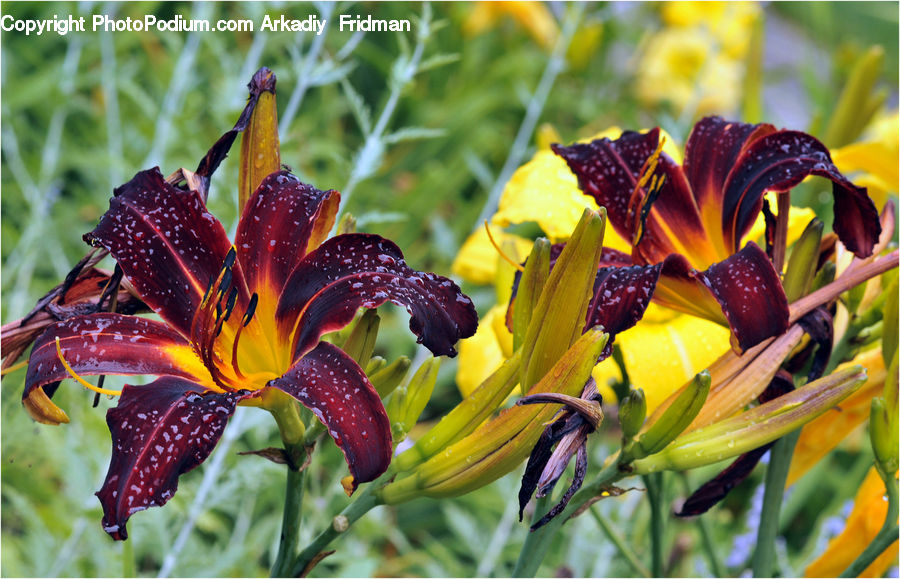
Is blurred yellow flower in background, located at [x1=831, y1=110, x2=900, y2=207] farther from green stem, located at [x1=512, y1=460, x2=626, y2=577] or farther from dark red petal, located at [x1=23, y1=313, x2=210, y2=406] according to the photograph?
dark red petal, located at [x1=23, y1=313, x2=210, y2=406]

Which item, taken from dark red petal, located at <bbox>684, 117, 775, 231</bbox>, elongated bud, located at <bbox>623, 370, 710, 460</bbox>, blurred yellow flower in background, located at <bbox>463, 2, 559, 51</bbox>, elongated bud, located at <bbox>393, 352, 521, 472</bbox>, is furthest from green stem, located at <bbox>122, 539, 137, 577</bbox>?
blurred yellow flower in background, located at <bbox>463, 2, 559, 51</bbox>

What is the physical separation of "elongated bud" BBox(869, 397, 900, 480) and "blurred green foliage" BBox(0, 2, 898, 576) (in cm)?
41

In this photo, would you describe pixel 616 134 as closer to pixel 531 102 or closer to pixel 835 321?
pixel 835 321

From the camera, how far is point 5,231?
1367 mm

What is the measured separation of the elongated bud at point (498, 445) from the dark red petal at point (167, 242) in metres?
0.15

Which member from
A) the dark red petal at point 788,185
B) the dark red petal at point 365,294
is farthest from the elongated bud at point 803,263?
the dark red petal at point 365,294

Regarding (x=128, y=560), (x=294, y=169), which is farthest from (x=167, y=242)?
(x=294, y=169)

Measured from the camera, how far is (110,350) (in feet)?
1.50

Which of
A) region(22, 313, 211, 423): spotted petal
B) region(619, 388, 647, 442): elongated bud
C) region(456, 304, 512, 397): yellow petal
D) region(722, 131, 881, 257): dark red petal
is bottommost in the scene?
region(456, 304, 512, 397): yellow petal

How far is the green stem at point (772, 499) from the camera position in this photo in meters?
0.59

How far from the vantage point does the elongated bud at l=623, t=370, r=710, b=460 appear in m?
0.49

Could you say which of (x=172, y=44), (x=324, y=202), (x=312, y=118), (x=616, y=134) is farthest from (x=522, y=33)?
(x=324, y=202)

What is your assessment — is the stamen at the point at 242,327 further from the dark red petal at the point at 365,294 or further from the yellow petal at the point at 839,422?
the yellow petal at the point at 839,422

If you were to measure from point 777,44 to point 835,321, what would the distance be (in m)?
3.96
